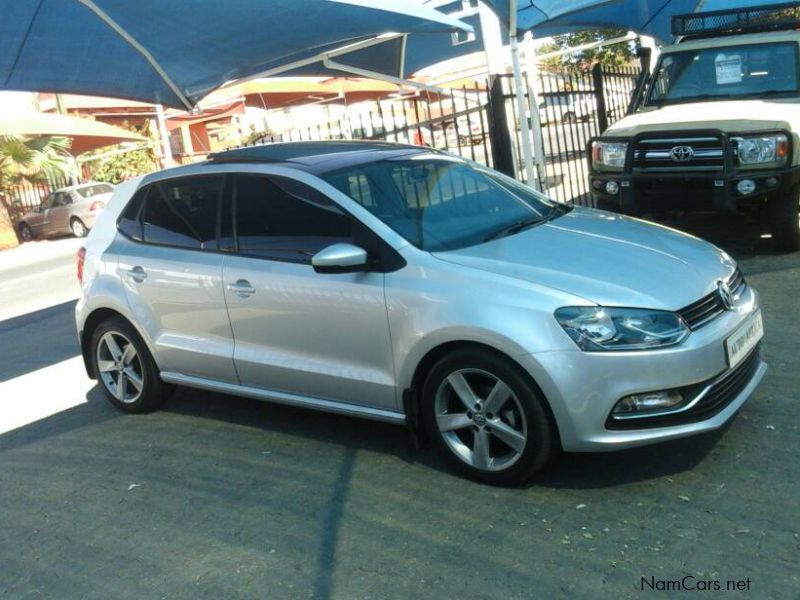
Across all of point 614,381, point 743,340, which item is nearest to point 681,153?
point 743,340

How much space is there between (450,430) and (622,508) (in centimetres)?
90

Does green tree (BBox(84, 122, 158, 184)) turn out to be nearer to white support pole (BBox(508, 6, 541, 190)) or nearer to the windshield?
white support pole (BBox(508, 6, 541, 190))

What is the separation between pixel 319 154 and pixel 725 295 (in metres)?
2.51

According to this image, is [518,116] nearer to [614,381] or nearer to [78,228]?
[614,381]

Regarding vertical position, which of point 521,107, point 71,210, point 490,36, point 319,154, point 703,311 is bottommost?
point 703,311

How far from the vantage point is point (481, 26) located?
45.1 feet

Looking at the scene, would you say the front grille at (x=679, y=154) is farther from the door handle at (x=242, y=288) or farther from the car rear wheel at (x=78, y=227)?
the car rear wheel at (x=78, y=227)

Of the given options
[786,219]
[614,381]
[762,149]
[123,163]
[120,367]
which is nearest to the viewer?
[614,381]

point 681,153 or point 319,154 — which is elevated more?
point 319,154

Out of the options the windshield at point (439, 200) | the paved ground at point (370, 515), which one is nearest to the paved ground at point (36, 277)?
the paved ground at point (370, 515)

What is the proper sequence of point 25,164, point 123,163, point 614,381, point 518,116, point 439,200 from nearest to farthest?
point 614,381 < point 439,200 < point 518,116 < point 25,164 < point 123,163

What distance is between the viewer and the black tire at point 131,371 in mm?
5887

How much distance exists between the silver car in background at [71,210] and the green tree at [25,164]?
881 mm

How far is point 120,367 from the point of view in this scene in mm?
6074
